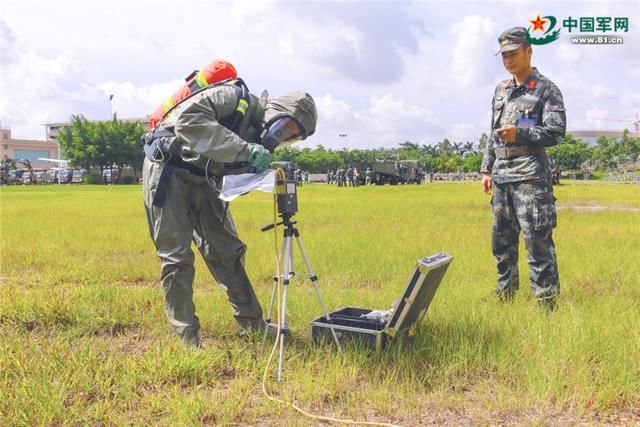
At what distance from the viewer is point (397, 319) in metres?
3.40

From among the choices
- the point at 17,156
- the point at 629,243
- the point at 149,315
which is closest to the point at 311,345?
the point at 149,315

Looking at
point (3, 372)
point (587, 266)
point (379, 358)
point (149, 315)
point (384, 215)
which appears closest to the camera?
point (3, 372)

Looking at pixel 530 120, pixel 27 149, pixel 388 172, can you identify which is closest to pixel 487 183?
pixel 530 120

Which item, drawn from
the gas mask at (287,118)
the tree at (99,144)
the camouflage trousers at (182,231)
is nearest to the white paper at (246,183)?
the gas mask at (287,118)

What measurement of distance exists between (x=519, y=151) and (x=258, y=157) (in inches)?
91.1

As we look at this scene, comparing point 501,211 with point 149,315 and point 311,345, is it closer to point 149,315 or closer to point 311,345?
point 311,345

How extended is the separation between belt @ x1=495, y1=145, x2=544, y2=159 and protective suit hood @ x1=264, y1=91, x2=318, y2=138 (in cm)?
185

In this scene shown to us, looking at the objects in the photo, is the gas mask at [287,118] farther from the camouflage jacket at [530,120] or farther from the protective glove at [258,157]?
the camouflage jacket at [530,120]

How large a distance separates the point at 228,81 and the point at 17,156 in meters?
117

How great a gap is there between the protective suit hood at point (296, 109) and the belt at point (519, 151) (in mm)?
1846

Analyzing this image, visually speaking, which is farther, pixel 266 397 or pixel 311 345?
pixel 311 345

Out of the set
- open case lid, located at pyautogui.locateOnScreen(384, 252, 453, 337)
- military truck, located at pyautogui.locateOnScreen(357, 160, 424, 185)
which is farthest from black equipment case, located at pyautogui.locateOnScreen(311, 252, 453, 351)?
military truck, located at pyautogui.locateOnScreen(357, 160, 424, 185)

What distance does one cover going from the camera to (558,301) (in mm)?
4445

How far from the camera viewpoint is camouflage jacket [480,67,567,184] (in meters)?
4.33
